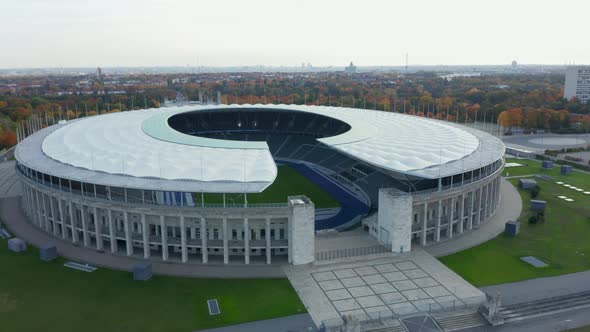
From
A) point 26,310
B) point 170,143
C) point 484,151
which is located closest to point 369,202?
point 484,151

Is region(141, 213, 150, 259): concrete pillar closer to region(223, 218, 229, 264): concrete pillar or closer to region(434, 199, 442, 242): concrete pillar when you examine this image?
region(223, 218, 229, 264): concrete pillar

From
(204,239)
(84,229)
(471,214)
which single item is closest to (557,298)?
(471,214)

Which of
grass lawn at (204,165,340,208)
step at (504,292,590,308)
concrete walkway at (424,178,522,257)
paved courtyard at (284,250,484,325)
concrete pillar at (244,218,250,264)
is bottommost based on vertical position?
step at (504,292,590,308)

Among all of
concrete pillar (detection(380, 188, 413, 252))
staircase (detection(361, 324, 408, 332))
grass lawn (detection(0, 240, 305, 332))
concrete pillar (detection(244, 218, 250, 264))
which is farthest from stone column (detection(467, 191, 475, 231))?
concrete pillar (detection(244, 218, 250, 264))

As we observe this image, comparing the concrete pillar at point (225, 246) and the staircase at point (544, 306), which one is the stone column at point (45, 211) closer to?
the concrete pillar at point (225, 246)

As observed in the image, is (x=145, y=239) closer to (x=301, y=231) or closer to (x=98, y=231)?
(x=98, y=231)
